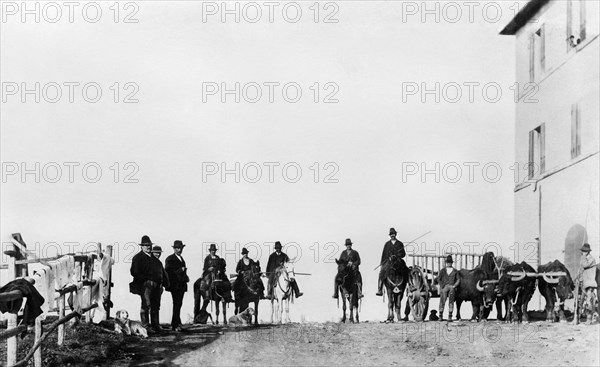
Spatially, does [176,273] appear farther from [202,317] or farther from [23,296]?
[23,296]

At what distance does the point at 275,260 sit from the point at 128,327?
19.8ft

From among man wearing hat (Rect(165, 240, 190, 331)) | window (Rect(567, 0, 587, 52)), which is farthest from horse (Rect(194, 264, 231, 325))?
window (Rect(567, 0, 587, 52))

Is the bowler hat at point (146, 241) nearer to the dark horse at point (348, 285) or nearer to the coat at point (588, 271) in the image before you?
the dark horse at point (348, 285)

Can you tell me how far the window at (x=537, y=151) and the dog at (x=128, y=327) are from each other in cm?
1486

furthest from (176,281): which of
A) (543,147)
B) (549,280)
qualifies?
(543,147)

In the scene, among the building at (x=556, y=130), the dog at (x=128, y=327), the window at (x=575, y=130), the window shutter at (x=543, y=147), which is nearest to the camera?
the dog at (x=128, y=327)

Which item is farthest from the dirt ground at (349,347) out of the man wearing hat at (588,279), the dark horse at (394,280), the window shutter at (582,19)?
the window shutter at (582,19)

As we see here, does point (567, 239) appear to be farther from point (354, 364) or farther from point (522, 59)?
point (354, 364)

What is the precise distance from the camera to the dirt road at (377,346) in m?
17.7

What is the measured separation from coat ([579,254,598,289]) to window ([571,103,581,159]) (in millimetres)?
4466

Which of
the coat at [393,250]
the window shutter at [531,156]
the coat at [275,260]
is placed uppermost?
the window shutter at [531,156]

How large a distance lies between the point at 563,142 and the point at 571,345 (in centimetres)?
1089

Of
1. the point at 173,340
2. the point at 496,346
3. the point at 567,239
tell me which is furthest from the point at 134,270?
the point at 567,239

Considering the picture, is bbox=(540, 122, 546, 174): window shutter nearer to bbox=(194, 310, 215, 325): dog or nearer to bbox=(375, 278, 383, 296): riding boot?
bbox=(375, 278, 383, 296): riding boot
